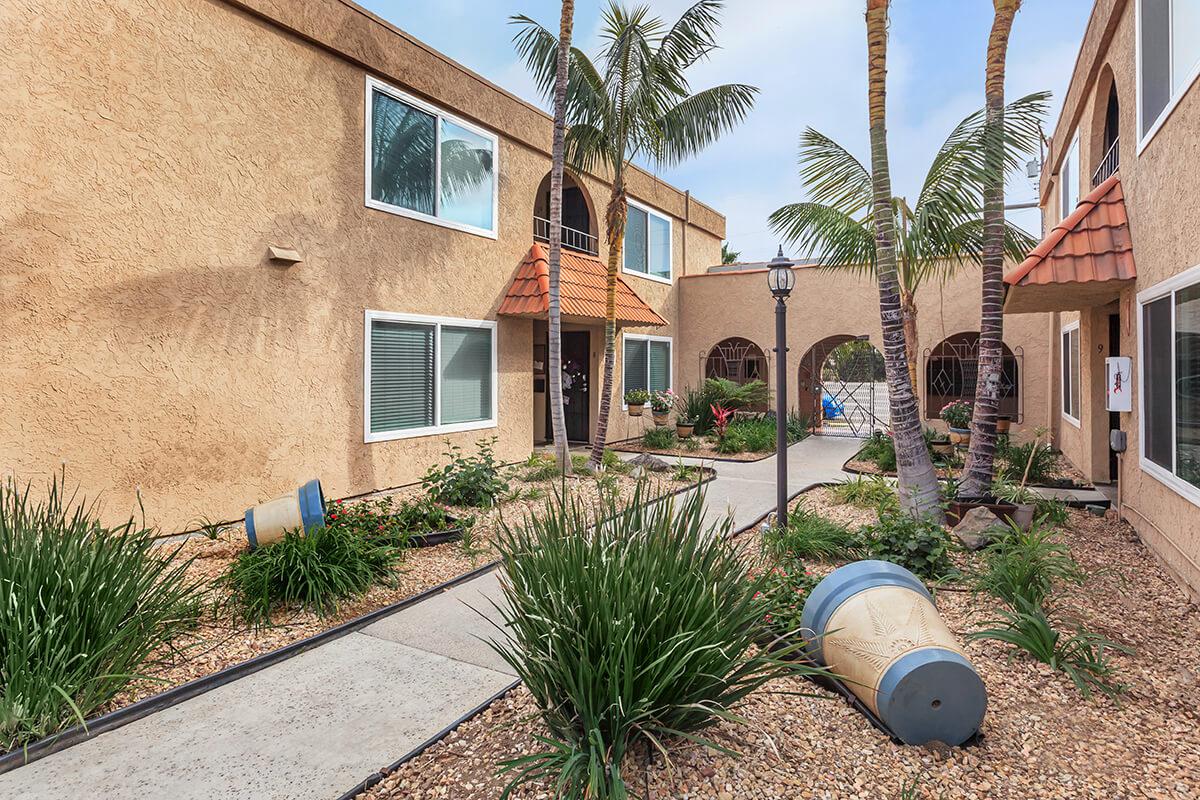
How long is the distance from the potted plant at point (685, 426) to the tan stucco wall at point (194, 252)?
6472 millimetres

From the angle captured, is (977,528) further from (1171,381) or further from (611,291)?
(611,291)

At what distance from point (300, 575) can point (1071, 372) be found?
12355 millimetres

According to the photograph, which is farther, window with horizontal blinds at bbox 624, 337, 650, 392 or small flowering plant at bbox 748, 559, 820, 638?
window with horizontal blinds at bbox 624, 337, 650, 392

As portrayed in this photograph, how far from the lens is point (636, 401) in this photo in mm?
13961

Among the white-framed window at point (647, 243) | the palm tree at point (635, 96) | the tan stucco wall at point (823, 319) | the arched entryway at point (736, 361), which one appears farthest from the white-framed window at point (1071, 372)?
the white-framed window at point (647, 243)

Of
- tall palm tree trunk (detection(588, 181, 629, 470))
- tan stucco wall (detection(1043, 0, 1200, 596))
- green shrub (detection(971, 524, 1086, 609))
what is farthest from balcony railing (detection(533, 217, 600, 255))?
green shrub (detection(971, 524, 1086, 609))

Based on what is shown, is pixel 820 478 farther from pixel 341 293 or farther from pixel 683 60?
pixel 341 293

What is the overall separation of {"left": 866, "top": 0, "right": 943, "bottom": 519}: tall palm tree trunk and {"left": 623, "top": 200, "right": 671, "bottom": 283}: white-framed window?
828 centimetres

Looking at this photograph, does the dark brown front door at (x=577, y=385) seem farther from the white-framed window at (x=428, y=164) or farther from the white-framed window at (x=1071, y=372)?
the white-framed window at (x=1071, y=372)

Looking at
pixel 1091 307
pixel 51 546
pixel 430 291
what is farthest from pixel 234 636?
pixel 1091 307

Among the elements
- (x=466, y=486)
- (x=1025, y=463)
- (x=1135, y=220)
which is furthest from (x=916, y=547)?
(x=1025, y=463)

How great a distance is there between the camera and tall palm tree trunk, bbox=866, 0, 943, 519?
6289mm

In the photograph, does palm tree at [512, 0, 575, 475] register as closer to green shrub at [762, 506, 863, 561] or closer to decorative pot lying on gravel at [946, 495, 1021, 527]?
green shrub at [762, 506, 863, 561]

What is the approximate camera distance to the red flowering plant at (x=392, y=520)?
18.5 ft
